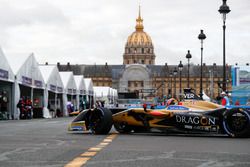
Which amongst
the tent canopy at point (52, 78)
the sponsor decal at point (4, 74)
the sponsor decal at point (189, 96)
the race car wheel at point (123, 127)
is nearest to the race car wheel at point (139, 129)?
the race car wheel at point (123, 127)

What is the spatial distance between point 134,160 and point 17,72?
27249mm

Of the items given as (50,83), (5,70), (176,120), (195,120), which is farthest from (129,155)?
(50,83)

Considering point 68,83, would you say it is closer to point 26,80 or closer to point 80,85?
point 80,85

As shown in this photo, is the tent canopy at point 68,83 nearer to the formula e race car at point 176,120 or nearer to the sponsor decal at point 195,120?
the formula e race car at point 176,120

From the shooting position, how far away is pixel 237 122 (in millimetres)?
13391

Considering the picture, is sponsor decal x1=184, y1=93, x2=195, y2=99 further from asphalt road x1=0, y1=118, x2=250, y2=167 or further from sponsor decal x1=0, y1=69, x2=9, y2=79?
sponsor decal x1=0, y1=69, x2=9, y2=79

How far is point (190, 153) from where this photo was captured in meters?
9.24

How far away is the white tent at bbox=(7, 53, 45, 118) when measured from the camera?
115ft

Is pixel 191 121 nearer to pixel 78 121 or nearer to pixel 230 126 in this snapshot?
pixel 230 126

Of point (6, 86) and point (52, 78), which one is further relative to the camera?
point (52, 78)

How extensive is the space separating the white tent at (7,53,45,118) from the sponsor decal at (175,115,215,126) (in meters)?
21.5

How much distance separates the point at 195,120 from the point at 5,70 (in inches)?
798

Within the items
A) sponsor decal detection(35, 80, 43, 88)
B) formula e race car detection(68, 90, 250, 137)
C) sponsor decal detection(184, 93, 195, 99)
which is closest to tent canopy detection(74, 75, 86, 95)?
sponsor decal detection(35, 80, 43, 88)

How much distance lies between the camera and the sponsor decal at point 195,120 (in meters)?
13.7
